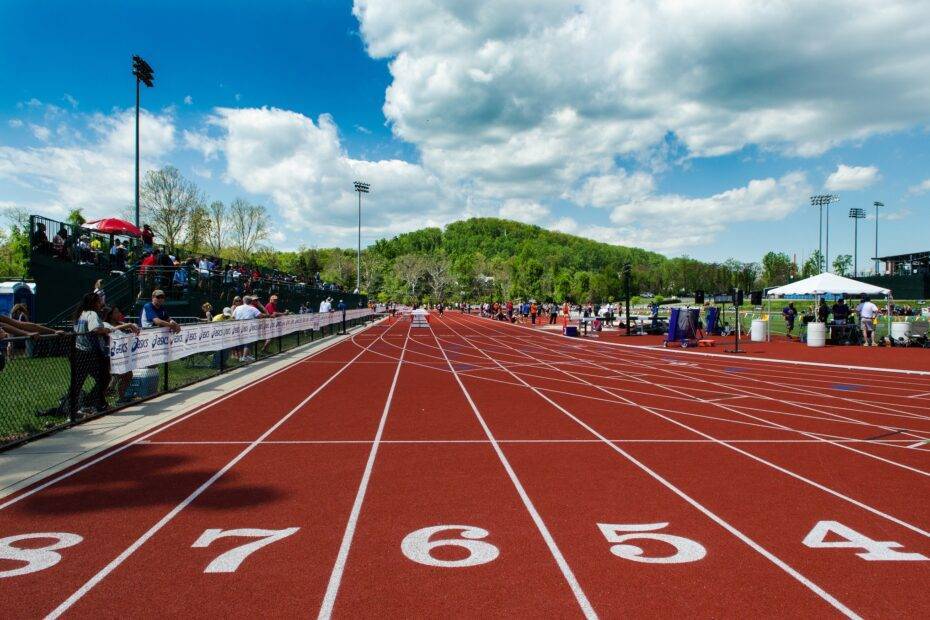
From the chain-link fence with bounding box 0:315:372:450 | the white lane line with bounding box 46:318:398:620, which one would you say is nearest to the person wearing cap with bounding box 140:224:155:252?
the chain-link fence with bounding box 0:315:372:450

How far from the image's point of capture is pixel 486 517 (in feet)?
15.9

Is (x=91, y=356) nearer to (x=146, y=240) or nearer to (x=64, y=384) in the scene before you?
(x=64, y=384)

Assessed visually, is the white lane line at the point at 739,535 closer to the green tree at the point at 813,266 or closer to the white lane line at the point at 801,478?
the white lane line at the point at 801,478

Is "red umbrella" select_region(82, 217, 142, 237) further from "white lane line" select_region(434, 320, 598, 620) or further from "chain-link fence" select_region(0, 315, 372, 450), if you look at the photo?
"white lane line" select_region(434, 320, 598, 620)

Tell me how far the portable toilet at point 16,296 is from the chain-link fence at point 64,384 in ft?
15.4

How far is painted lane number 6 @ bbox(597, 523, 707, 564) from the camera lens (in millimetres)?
4125

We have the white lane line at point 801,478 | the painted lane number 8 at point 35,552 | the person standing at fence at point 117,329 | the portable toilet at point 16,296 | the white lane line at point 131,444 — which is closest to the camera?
the painted lane number 8 at point 35,552

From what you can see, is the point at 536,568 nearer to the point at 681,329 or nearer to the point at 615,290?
the point at 681,329

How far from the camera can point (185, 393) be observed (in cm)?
1091

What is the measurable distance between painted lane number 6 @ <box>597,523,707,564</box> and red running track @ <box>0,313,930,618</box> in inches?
0.8

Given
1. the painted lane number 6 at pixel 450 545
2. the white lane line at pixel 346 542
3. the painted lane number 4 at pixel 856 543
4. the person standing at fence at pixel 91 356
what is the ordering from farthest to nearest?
the person standing at fence at pixel 91 356 < the painted lane number 4 at pixel 856 543 < the painted lane number 6 at pixel 450 545 < the white lane line at pixel 346 542

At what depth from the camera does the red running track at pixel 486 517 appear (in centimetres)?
362

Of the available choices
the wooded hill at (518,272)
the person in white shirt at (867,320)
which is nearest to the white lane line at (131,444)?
the person in white shirt at (867,320)

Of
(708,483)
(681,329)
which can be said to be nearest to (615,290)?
(681,329)
